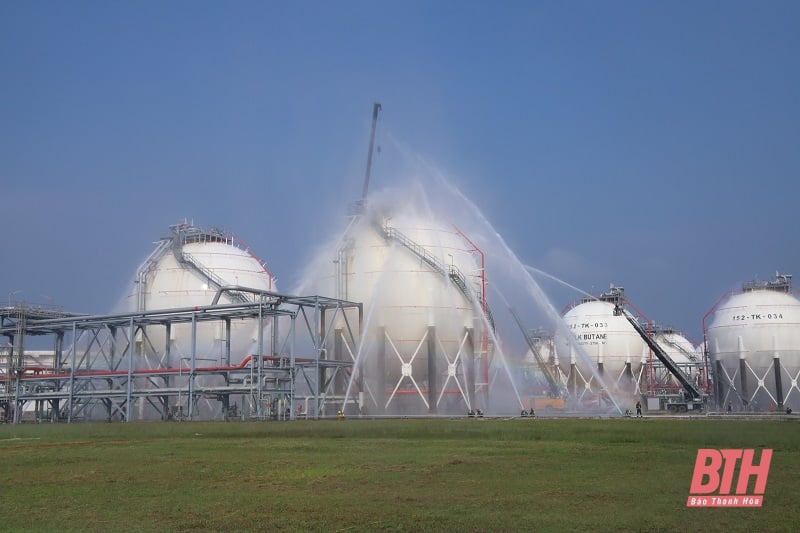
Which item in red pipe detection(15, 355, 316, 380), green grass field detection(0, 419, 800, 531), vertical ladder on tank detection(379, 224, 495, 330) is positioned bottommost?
green grass field detection(0, 419, 800, 531)

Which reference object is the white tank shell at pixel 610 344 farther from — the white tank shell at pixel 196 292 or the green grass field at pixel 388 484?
the green grass field at pixel 388 484

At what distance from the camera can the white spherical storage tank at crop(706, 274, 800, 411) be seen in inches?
3189

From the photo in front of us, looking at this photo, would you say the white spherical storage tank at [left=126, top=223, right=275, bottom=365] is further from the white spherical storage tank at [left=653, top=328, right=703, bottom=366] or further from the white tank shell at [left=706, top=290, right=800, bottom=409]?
the white spherical storage tank at [left=653, top=328, right=703, bottom=366]

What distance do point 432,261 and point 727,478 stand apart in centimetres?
5166

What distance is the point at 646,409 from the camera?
74.2 meters

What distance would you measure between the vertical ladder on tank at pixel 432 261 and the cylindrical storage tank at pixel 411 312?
0.28 ft

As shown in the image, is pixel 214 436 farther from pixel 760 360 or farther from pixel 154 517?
pixel 760 360

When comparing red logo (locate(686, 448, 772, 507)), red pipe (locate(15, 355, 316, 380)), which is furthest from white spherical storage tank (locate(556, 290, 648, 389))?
red logo (locate(686, 448, 772, 507))

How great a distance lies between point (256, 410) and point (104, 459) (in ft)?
111

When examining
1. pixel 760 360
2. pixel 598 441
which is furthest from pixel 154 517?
pixel 760 360

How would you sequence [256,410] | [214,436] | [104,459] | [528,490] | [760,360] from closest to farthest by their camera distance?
[528,490] → [104,459] → [214,436] → [256,410] → [760,360]

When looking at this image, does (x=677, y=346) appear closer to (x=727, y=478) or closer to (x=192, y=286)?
(x=192, y=286)

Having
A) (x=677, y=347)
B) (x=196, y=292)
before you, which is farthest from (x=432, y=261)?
(x=677, y=347)

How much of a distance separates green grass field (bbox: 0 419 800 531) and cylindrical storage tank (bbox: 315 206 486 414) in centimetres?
3475
